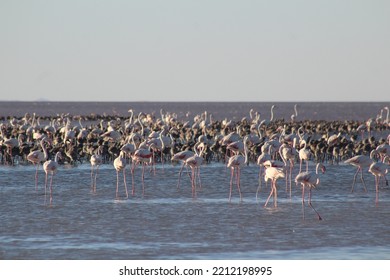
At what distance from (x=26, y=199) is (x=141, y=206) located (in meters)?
3.40

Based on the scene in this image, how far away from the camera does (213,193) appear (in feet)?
82.3

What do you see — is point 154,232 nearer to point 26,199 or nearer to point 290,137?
point 26,199

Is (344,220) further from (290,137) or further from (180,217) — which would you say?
(290,137)

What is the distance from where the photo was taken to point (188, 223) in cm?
1945

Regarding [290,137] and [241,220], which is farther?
[290,137]

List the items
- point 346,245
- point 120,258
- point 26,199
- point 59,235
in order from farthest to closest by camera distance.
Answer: point 26,199 → point 59,235 → point 346,245 → point 120,258

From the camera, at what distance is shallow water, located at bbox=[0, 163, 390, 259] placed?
1628 cm

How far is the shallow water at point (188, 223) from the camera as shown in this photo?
16.3m

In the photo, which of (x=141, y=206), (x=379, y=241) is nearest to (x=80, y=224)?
(x=141, y=206)
